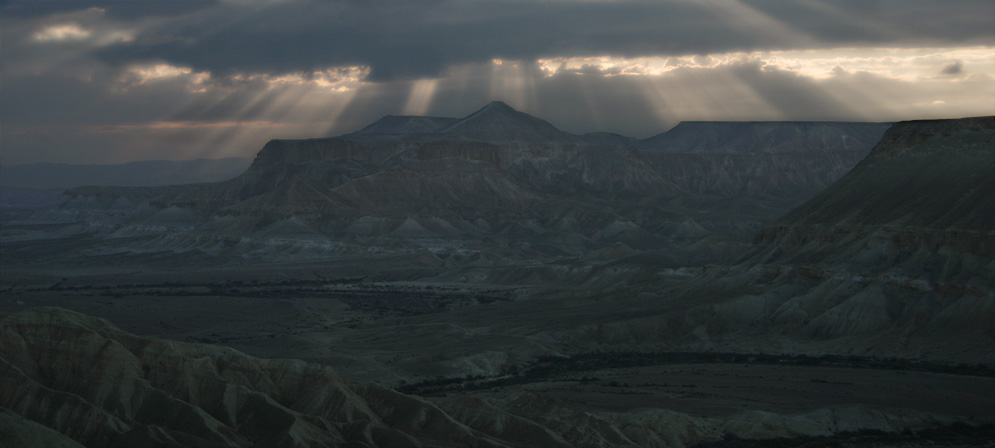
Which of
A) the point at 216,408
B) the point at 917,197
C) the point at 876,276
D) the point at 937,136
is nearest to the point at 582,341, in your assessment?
the point at 876,276

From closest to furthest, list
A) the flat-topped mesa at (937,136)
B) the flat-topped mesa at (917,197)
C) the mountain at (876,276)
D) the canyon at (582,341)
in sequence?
1. the canyon at (582,341)
2. the mountain at (876,276)
3. the flat-topped mesa at (917,197)
4. the flat-topped mesa at (937,136)

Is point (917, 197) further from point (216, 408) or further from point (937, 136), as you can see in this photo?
point (216, 408)

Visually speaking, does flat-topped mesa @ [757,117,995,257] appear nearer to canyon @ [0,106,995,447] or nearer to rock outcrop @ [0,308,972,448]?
canyon @ [0,106,995,447]

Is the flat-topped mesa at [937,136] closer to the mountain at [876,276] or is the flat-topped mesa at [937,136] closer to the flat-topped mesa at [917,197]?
the flat-topped mesa at [917,197]

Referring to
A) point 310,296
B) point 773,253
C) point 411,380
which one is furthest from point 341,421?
point 310,296

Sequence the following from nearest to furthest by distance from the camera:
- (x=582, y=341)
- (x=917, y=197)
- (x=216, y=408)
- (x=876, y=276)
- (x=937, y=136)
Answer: (x=216, y=408) → (x=582, y=341) → (x=876, y=276) → (x=917, y=197) → (x=937, y=136)

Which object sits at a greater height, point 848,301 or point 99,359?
point 99,359

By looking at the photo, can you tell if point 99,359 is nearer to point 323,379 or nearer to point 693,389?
point 323,379

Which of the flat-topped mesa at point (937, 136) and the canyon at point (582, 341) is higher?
the flat-topped mesa at point (937, 136)

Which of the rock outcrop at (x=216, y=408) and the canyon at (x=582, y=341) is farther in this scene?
the canyon at (x=582, y=341)

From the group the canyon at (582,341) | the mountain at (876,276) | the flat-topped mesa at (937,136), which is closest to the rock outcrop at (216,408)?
the canyon at (582,341)

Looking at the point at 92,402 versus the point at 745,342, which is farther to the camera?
the point at 745,342
